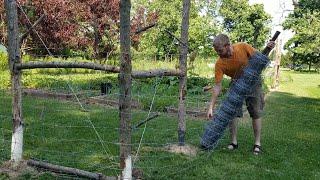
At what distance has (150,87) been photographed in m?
12.3

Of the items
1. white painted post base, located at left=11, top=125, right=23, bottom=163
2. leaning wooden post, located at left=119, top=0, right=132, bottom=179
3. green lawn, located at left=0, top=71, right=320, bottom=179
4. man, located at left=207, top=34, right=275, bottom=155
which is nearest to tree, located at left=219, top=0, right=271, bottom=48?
green lawn, located at left=0, top=71, right=320, bottom=179

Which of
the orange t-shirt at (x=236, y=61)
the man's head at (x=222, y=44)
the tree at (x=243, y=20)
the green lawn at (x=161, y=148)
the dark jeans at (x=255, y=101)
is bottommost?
the green lawn at (x=161, y=148)

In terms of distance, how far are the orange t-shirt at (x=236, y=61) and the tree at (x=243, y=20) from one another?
1324 inches

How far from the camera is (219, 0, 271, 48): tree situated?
130 feet

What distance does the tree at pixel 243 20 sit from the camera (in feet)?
130

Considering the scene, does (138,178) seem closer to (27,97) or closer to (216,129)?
(216,129)

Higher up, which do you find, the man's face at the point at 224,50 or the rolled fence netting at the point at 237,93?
the man's face at the point at 224,50

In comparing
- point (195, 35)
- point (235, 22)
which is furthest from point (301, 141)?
point (235, 22)

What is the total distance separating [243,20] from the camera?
40.9 m

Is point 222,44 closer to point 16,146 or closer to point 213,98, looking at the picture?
point 213,98

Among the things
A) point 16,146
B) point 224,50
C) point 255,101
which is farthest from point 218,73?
point 16,146

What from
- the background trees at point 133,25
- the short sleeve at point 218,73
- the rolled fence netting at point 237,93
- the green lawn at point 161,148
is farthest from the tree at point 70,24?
the rolled fence netting at point 237,93

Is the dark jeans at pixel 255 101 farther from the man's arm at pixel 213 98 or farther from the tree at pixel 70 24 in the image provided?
the tree at pixel 70 24

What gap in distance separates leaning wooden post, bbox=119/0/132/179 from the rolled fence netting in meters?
1.94
